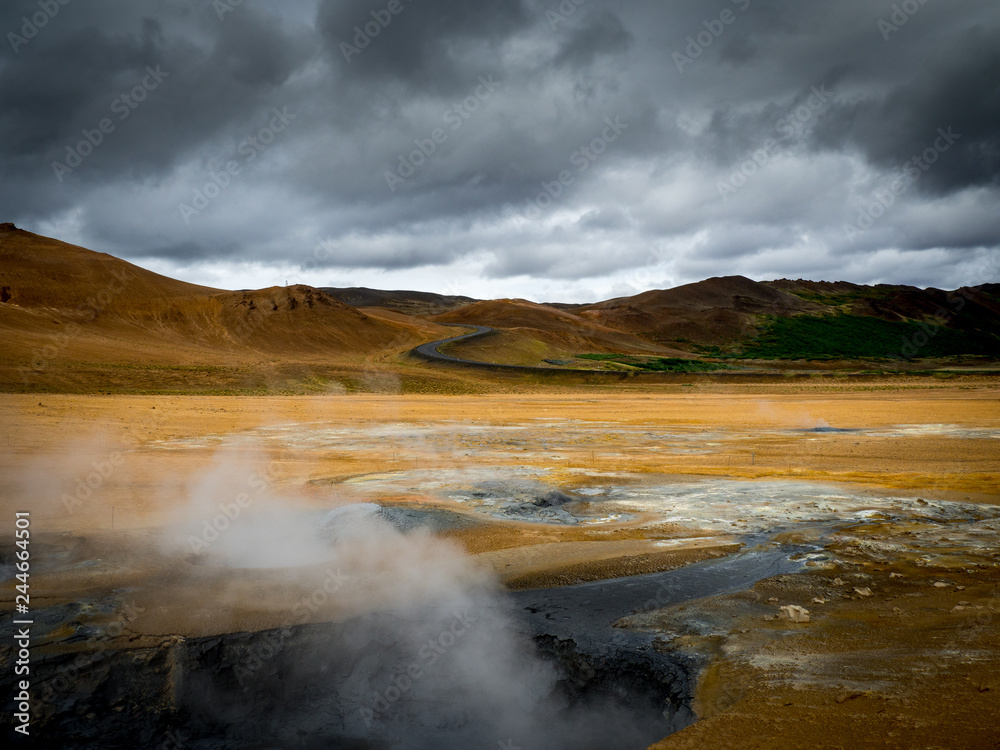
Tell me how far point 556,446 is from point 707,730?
15889mm

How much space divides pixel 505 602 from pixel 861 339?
478 feet

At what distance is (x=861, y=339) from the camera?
13138cm

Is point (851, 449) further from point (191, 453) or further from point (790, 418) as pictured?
point (191, 453)

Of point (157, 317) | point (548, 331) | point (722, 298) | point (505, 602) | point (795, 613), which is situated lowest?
point (505, 602)

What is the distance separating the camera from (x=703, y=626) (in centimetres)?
665

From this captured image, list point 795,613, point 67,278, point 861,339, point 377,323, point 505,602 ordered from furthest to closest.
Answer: point 861,339 < point 377,323 < point 67,278 < point 505,602 < point 795,613

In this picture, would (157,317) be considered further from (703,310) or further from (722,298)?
(722,298)

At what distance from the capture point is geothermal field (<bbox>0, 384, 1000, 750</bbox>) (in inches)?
211

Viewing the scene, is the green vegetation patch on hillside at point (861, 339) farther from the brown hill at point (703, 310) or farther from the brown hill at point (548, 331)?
the brown hill at point (548, 331)

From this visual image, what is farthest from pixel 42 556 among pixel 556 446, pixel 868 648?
pixel 556 446

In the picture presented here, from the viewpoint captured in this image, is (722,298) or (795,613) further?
(722,298)

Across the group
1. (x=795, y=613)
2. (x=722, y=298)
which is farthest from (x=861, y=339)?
(x=795, y=613)

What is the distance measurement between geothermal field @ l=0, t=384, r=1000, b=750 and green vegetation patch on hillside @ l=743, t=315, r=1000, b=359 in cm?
10759

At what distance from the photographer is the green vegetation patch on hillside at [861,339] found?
11950 cm
